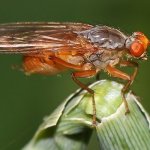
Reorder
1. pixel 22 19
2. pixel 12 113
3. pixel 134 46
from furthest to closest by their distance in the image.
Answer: pixel 22 19, pixel 12 113, pixel 134 46

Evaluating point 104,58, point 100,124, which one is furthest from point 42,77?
point 100,124

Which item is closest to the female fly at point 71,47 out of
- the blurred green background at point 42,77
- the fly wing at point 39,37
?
the fly wing at point 39,37

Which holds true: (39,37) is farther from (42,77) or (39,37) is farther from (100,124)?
(42,77)

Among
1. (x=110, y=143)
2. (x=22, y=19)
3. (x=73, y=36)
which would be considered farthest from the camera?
(x=22, y=19)

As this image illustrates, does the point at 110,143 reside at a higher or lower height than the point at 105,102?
lower

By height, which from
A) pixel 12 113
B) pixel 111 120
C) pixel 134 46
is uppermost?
pixel 134 46

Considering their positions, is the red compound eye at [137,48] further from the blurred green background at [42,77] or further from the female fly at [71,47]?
the blurred green background at [42,77]

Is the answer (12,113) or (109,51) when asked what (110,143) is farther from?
(12,113)

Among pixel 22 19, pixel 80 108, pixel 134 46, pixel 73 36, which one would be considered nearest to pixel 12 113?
pixel 22 19
